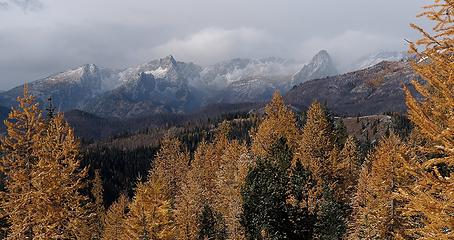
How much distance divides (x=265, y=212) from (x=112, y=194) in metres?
160

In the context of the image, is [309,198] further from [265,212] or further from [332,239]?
[265,212]

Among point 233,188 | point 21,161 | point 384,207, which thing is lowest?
point 233,188

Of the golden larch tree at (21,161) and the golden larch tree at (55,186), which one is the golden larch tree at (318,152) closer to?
the golden larch tree at (55,186)

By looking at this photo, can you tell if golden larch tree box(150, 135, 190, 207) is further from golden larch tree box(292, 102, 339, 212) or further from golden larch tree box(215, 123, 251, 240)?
golden larch tree box(292, 102, 339, 212)

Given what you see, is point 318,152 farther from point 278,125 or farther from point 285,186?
point 285,186

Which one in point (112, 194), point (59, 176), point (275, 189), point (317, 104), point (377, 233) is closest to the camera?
point (59, 176)

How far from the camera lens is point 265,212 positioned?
3131cm

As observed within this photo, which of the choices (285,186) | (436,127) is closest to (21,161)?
(285,186)

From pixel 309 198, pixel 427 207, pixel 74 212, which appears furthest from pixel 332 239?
pixel 427 207

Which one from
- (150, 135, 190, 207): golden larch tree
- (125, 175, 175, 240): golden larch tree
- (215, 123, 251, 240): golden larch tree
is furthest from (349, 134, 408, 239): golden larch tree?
(150, 135, 190, 207): golden larch tree

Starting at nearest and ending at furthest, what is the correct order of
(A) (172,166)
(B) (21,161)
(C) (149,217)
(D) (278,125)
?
(B) (21,161) < (C) (149,217) < (D) (278,125) < (A) (172,166)

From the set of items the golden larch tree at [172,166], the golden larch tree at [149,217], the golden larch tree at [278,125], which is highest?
the golden larch tree at [278,125]

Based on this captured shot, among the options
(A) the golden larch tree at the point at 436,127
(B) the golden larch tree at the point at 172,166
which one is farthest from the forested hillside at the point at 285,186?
(B) the golden larch tree at the point at 172,166

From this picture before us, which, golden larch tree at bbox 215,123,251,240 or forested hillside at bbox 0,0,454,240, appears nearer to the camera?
forested hillside at bbox 0,0,454,240
